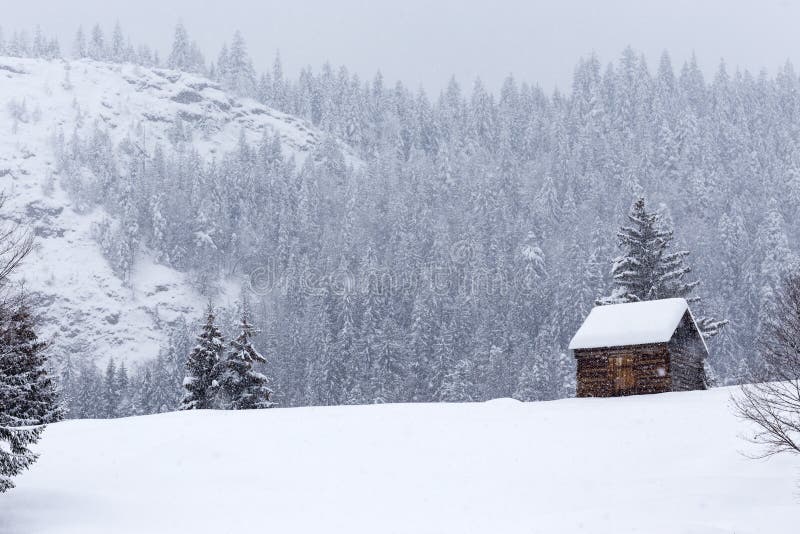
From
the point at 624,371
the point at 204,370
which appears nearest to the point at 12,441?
the point at 204,370

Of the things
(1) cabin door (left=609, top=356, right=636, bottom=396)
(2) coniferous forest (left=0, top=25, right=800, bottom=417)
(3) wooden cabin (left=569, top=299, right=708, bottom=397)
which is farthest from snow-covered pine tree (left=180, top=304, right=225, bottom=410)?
(2) coniferous forest (left=0, top=25, right=800, bottom=417)

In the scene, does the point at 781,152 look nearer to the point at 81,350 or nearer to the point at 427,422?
the point at 81,350

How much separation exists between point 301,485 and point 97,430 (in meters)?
10.2

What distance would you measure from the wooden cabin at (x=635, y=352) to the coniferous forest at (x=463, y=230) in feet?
109

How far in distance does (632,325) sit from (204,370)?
783 inches

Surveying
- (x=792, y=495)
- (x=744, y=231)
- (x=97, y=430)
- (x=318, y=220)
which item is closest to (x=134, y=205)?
(x=318, y=220)

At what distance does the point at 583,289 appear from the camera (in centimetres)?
10081

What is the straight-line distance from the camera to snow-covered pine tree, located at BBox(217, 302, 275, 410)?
3819 centimetres

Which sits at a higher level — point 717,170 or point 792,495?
point 717,170

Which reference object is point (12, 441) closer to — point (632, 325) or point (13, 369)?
point (13, 369)

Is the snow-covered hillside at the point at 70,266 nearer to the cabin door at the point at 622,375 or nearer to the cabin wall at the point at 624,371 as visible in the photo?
the cabin wall at the point at 624,371

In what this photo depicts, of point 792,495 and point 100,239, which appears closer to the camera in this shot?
point 792,495

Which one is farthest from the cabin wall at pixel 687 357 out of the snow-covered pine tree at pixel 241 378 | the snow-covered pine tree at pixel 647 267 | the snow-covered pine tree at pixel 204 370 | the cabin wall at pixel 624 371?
the snow-covered pine tree at pixel 204 370

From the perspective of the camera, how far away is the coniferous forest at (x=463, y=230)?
99.7 metres
